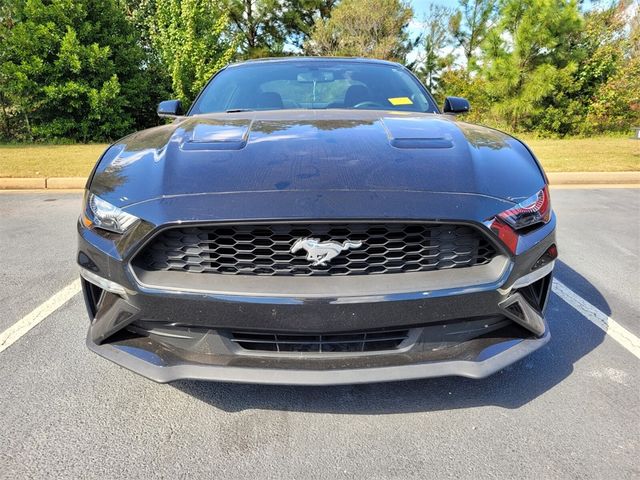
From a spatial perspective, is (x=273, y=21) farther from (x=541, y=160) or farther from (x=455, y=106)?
(x=455, y=106)

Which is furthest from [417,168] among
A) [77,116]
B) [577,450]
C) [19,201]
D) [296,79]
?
[77,116]

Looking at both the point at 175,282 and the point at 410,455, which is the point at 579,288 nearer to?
the point at 410,455

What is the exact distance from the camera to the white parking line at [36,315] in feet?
8.38

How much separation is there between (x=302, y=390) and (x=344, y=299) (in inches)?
26.8

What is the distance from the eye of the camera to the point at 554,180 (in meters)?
7.34

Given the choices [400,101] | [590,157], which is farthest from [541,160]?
[400,101]

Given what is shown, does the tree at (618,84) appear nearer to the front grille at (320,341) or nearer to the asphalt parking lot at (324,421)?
the asphalt parking lot at (324,421)

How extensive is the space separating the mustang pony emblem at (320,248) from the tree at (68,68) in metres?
13.6

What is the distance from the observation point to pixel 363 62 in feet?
11.6

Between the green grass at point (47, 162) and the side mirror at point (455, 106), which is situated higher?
the side mirror at point (455, 106)

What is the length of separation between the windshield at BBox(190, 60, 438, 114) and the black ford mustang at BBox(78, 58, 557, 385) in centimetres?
125

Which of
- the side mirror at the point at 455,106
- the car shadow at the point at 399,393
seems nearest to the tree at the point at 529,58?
the side mirror at the point at 455,106

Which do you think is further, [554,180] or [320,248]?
[554,180]

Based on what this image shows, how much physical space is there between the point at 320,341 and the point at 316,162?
0.68 metres
